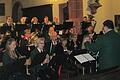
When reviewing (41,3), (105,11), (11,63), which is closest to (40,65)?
(11,63)

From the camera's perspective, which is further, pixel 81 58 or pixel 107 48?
pixel 107 48

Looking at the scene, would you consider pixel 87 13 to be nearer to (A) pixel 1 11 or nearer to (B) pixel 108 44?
(A) pixel 1 11

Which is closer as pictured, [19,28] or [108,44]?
[108,44]

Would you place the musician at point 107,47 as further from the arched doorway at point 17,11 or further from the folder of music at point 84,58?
the arched doorway at point 17,11

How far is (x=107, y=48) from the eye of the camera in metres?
5.95

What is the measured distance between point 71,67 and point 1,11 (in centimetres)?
1209

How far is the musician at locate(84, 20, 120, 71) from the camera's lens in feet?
19.2

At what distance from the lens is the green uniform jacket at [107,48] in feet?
19.2

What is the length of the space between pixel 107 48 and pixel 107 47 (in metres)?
0.02

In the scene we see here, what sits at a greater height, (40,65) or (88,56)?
(88,56)

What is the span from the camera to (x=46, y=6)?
15719 millimetres

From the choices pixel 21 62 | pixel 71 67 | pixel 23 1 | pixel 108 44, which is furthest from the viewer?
pixel 23 1

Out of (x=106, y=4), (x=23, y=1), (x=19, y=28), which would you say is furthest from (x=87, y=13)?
(x=23, y=1)

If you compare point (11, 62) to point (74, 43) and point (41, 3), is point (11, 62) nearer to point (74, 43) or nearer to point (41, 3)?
point (74, 43)
